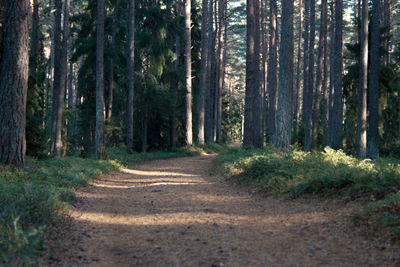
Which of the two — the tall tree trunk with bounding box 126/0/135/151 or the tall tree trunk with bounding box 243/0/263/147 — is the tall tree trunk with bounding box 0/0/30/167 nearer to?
the tall tree trunk with bounding box 243/0/263/147

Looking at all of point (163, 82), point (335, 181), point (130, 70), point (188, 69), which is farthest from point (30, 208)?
point (188, 69)

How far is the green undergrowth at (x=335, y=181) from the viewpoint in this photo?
17.4ft

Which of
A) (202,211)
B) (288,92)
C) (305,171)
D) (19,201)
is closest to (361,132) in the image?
(288,92)

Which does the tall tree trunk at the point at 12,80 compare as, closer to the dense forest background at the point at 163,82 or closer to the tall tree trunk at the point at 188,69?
the dense forest background at the point at 163,82

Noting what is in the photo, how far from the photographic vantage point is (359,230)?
5156 mm

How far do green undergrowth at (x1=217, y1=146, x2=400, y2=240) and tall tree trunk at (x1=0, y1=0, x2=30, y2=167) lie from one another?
22.8 ft

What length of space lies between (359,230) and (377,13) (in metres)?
16.9

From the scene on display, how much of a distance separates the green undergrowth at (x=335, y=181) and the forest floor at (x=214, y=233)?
0.33 metres

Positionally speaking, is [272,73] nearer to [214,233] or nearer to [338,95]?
[338,95]

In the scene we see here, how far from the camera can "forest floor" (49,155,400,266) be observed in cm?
443

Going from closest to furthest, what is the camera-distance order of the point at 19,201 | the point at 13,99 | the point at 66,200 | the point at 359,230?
the point at 359,230 → the point at 19,201 → the point at 66,200 → the point at 13,99

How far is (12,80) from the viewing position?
10.3 m

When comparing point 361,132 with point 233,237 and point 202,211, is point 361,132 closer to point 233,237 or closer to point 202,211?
point 202,211

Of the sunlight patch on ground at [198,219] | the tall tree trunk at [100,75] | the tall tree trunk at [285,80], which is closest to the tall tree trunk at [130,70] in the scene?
the tall tree trunk at [100,75]
